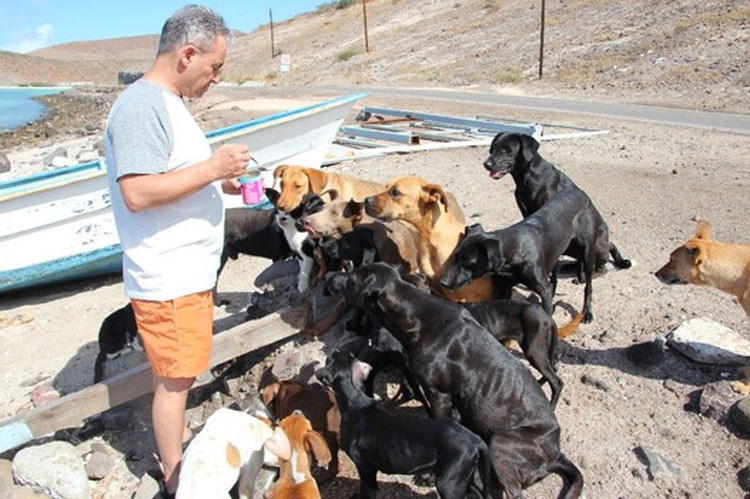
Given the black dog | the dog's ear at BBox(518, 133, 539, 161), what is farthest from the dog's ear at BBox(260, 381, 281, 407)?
the dog's ear at BBox(518, 133, 539, 161)

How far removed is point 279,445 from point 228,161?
1.70 m

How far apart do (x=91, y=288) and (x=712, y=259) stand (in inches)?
293

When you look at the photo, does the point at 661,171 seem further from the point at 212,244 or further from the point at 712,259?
the point at 212,244

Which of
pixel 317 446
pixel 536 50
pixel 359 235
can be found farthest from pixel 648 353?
pixel 536 50

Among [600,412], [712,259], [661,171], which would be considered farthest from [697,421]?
[661,171]

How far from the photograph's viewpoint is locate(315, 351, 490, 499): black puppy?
10.9ft

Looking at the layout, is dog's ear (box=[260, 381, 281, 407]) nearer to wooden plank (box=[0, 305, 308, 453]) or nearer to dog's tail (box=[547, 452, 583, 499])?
wooden plank (box=[0, 305, 308, 453])

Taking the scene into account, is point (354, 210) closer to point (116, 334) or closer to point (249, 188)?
point (249, 188)

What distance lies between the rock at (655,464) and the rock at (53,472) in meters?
3.77

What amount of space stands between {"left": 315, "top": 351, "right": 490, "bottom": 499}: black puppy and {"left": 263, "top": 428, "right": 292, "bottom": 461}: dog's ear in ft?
1.36

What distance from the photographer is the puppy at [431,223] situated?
545 cm

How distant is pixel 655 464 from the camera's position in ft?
13.0

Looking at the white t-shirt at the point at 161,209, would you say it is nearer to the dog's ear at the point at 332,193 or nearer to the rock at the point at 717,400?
the dog's ear at the point at 332,193

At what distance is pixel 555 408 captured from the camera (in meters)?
4.60
